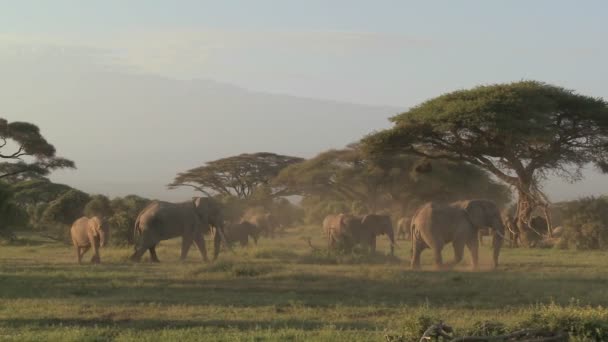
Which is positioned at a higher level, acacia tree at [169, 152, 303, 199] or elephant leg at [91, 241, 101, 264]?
acacia tree at [169, 152, 303, 199]

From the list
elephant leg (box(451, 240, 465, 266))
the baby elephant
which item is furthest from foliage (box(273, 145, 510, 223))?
the baby elephant

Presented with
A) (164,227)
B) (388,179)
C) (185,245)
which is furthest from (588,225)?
(164,227)

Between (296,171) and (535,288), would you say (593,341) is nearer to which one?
(535,288)

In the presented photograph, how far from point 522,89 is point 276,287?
53.2 feet

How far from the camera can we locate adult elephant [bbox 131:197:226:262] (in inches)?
753

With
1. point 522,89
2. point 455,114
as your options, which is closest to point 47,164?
point 455,114

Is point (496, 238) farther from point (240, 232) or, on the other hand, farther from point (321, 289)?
point (240, 232)

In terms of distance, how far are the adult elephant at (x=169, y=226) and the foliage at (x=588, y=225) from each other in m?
12.6

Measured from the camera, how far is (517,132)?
24.3 metres

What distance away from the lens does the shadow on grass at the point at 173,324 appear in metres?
8.64

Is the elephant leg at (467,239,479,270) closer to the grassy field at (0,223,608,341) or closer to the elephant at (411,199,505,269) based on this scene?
the elephant at (411,199,505,269)

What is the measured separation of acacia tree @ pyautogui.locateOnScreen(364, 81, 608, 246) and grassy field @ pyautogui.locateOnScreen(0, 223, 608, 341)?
862cm

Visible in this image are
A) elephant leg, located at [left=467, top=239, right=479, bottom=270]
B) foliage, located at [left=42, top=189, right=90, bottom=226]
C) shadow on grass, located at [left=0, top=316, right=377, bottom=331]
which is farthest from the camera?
foliage, located at [left=42, top=189, right=90, bottom=226]

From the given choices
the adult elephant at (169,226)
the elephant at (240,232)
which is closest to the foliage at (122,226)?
the elephant at (240,232)
